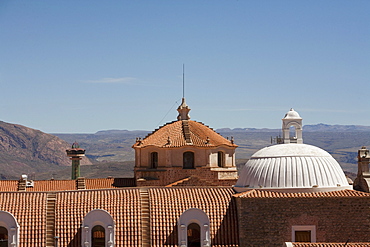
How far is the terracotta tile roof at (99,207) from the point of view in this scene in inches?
990

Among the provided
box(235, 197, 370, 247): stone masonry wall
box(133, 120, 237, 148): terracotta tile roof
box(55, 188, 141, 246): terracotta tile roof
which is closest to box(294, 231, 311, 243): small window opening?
box(235, 197, 370, 247): stone masonry wall

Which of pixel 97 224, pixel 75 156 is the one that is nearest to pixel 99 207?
pixel 97 224

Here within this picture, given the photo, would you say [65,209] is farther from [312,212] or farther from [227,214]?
[312,212]

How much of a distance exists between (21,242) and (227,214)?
8722 mm

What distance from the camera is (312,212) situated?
84.6ft

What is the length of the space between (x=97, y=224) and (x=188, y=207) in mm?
3950

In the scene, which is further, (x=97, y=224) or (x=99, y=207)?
(x=99, y=207)

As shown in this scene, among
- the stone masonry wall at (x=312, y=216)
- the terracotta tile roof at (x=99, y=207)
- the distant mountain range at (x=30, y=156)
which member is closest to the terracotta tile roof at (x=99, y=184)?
the terracotta tile roof at (x=99, y=207)

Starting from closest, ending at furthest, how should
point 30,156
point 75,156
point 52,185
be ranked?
point 52,185 → point 75,156 → point 30,156

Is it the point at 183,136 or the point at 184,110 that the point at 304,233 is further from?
the point at 184,110

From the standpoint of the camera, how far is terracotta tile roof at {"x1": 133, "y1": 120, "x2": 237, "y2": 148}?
40000 millimetres

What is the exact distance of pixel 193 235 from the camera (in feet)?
87.9

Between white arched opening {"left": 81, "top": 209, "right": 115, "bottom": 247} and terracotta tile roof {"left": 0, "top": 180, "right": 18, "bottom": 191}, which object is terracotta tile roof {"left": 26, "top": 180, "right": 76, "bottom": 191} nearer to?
terracotta tile roof {"left": 0, "top": 180, "right": 18, "bottom": 191}

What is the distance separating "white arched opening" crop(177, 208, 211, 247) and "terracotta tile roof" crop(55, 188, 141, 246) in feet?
5.82
